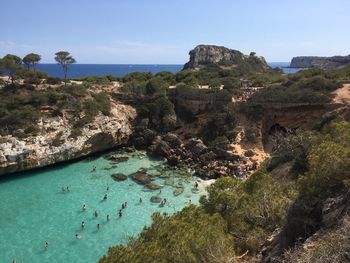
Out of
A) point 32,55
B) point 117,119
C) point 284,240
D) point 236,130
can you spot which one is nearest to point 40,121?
point 117,119

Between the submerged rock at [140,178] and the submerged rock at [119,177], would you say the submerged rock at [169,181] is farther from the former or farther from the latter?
the submerged rock at [119,177]

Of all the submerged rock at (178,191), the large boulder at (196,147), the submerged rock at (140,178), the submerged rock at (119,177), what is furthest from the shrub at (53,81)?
the submerged rock at (178,191)

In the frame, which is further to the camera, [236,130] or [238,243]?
[236,130]

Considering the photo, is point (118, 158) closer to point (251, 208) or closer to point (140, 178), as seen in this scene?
point (140, 178)

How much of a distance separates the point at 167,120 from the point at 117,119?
676cm

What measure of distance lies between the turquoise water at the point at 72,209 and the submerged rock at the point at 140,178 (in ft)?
2.03

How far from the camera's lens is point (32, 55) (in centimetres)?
6084

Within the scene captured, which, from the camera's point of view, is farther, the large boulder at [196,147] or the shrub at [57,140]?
the large boulder at [196,147]

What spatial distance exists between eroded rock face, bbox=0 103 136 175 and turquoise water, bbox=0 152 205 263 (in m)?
1.25

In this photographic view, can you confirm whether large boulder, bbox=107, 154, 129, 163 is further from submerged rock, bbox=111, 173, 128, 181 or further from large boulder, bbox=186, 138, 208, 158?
large boulder, bbox=186, 138, 208, 158

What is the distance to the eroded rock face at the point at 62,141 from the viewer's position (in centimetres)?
4059

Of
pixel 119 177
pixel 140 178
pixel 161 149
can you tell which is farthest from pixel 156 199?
pixel 161 149

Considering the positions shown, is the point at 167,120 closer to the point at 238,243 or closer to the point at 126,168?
the point at 126,168

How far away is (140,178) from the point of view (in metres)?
38.6
